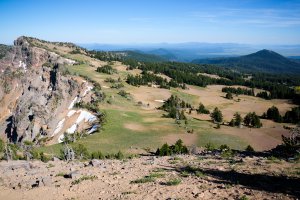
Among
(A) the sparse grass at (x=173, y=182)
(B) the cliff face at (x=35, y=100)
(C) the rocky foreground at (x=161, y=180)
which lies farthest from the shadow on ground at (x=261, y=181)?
(B) the cliff face at (x=35, y=100)

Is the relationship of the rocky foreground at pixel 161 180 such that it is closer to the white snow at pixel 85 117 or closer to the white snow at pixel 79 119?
the white snow at pixel 79 119

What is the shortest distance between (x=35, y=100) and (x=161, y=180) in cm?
7731

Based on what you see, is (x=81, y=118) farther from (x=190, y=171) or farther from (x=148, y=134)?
(x=190, y=171)

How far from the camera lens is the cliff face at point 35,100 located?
2824 inches

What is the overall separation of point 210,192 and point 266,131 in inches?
2362

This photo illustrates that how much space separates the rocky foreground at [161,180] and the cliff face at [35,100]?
4739cm

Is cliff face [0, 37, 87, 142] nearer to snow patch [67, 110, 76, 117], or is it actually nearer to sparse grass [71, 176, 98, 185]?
snow patch [67, 110, 76, 117]

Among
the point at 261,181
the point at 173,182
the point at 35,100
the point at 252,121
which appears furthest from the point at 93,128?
the point at 261,181

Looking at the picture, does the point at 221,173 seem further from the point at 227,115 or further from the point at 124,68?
the point at 124,68

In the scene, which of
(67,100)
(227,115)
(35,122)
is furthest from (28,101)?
(227,115)

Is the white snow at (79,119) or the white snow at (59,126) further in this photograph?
the white snow at (59,126)

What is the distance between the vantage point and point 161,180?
1833cm

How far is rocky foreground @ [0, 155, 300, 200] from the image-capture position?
50.9 feet

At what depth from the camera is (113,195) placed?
16.7 metres
